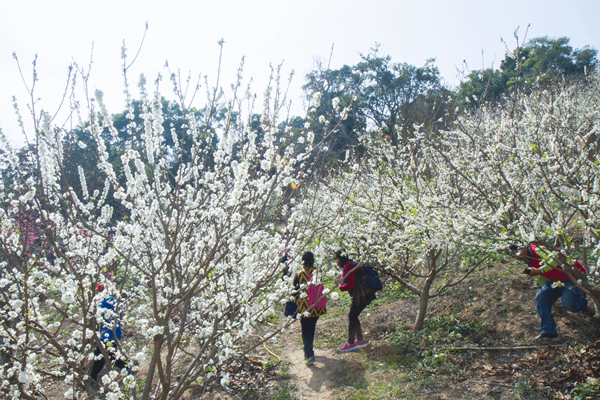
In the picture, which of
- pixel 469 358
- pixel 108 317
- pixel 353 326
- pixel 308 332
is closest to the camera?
pixel 108 317

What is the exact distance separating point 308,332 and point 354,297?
2.75 feet

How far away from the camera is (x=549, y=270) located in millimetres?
3801

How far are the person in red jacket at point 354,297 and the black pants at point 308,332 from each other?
0.58 meters

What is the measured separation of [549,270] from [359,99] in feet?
71.2

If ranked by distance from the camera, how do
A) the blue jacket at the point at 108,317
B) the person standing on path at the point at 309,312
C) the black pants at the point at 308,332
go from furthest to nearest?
1. the black pants at the point at 308,332
2. the person standing on path at the point at 309,312
3. the blue jacket at the point at 108,317

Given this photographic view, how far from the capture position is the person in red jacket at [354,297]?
16.5 ft

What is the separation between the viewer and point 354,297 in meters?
5.09

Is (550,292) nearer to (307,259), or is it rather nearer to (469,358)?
(469,358)

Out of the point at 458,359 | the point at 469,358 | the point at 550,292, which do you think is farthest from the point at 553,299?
the point at 458,359

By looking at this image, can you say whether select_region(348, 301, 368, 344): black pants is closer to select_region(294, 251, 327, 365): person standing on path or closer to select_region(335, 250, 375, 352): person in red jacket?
select_region(335, 250, 375, 352): person in red jacket

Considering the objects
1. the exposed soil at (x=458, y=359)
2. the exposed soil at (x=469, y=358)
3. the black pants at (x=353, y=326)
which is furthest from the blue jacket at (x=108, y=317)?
the black pants at (x=353, y=326)

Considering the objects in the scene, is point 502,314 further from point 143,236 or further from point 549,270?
point 143,236

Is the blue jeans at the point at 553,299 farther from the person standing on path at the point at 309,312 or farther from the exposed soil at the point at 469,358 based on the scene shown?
the person standing on path at the point at 309,312

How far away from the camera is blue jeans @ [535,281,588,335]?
388 cm
